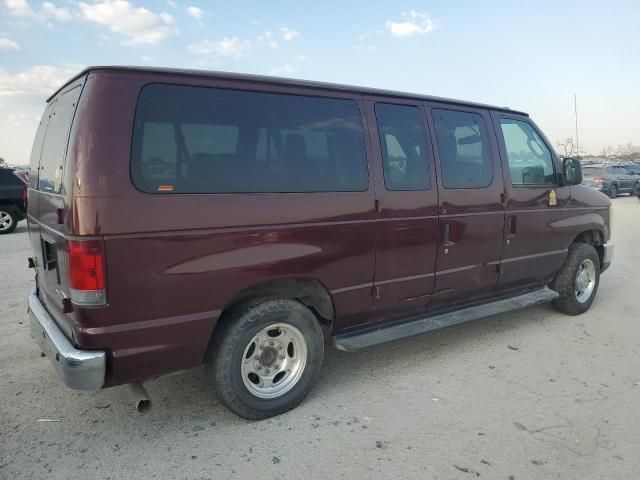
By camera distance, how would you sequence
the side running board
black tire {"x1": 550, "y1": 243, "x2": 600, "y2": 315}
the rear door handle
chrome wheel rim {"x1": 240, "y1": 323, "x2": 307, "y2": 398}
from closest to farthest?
chrome wheel rim {"x1": 240, "y1": 323, "x2": 307, "y2": 398} → the side running board → the rear door handle → black tire {"x1": 550, "y1": 243, "x2": 600, "y2": 315}

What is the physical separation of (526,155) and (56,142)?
404cm

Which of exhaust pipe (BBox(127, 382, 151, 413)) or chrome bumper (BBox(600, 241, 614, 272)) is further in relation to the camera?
chrome bumper (BBox(600, 241, 614, 272))

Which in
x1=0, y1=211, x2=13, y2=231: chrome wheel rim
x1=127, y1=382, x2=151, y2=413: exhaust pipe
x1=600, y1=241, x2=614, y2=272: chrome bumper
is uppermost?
x1=0, y1=211, x2=13, y2=231: chrome wheel rim

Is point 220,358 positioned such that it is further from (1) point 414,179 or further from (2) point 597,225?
(2) point 597,225

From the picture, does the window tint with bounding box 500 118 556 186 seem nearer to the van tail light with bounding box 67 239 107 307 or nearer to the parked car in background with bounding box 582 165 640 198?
the van tail light with bounding box 67 239 107 307

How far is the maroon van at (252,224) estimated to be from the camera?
2.64 metres

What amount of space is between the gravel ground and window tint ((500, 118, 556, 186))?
5.18 ft

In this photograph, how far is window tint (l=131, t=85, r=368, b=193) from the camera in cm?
276

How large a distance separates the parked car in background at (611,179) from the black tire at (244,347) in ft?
78.9

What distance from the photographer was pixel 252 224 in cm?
299

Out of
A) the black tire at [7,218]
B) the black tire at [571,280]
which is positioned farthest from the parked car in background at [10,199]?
the black tire at [571,280]

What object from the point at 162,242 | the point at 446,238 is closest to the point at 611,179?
the point at 446,238

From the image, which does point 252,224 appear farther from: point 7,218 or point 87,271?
point 7,218

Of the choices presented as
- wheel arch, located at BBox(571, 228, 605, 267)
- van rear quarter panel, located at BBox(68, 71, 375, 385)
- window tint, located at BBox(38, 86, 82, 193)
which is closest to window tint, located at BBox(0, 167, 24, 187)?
window tint, located at BBox(38, 86, 82, 193)
